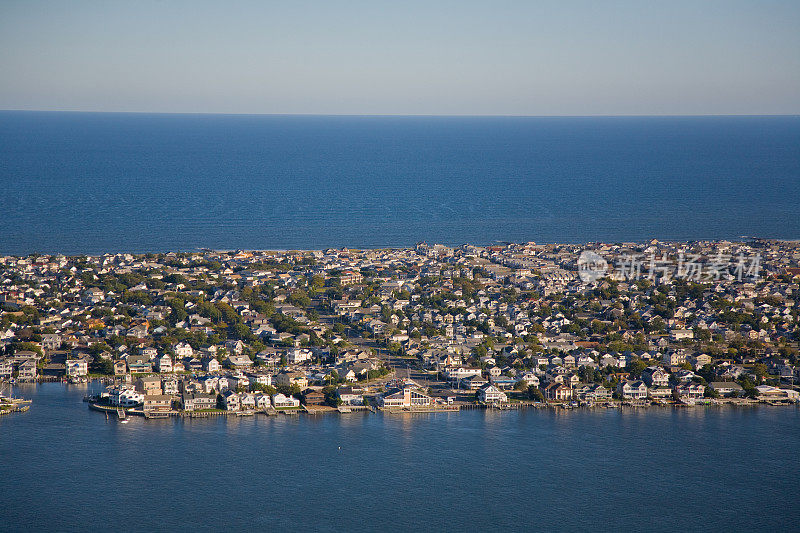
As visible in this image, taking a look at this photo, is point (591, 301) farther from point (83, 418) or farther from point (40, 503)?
point (40, 503)

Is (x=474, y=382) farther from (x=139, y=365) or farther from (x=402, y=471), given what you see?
(x=139, y=365)

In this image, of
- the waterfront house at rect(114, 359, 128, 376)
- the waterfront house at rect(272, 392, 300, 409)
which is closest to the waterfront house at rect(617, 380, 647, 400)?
the waterfront house at rect(272, 392, 300, 409)

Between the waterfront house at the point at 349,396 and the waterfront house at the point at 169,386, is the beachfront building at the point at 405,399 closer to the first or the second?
the waterfront house at the point at 349,396

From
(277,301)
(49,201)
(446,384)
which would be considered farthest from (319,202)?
(446,384)

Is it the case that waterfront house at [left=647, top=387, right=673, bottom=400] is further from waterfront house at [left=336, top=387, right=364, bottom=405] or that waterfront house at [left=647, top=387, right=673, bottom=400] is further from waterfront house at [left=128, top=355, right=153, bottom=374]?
waterfront house at [left=128, top=355, right=153, bottom=374]

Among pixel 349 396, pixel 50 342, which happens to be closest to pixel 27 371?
pixel 50 342

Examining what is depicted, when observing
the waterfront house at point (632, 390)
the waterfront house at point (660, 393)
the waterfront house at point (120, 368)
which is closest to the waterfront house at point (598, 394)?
the waterfront house at point (632, 390)
